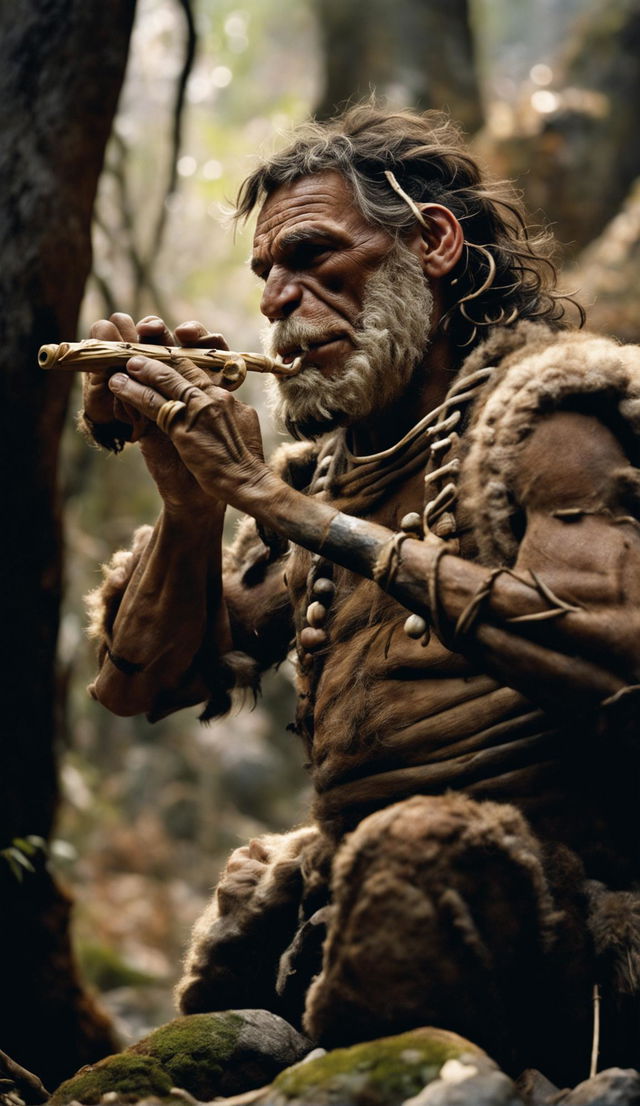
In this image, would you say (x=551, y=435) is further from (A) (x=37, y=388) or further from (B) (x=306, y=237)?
(A) (x=37, y=388)

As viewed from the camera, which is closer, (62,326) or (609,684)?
(609,684)

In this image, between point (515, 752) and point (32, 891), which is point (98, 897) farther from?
point (515, 752)

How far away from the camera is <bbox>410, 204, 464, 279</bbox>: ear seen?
378cm

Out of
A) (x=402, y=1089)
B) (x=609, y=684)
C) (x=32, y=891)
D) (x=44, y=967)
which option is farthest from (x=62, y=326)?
(x=402, y=1089)

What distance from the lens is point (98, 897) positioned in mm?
12938

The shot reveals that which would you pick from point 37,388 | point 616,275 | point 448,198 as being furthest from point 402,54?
point 448,198

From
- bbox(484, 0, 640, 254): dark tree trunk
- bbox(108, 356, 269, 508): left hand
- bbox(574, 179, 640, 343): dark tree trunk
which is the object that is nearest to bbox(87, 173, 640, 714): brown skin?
bbox(108, 356, 269, 508): left hand

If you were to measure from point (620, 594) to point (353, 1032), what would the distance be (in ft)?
3.59

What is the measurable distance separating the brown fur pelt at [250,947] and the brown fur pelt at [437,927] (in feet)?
2.92

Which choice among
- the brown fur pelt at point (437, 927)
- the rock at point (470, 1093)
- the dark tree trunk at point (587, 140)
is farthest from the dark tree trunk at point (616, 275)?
the rock at point (470, 1093)

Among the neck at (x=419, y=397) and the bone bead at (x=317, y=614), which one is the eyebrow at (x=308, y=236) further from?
the bone bead at (x=317, y=614)

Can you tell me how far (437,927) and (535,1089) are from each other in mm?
494

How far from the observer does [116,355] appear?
337cm

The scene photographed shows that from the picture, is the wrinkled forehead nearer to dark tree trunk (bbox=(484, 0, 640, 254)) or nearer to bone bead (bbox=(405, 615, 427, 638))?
bone bead (bbox=(405, 615, 427, 638))
